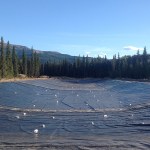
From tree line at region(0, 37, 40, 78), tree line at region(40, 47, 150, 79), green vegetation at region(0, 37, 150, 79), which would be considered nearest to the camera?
tree line at region(0, 37, 40, 78)

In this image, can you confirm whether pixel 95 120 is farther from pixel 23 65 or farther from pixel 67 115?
pixel 23 65

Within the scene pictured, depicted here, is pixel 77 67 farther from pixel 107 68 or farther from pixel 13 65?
pixel 13 65

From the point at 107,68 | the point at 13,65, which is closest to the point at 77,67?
the point at 107,68

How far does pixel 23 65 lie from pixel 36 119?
246 ft

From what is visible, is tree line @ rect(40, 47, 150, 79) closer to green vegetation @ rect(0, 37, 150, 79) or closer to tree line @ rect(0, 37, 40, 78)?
green vegetation @ rect(0, 37, 150, 79)

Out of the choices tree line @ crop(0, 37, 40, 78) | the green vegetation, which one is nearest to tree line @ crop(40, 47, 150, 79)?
the green vegetation

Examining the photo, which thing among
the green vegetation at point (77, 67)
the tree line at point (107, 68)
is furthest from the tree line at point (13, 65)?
the tree line at point (107, 68)

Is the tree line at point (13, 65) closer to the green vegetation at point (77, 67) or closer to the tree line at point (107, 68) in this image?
the green vegetation at point (77, 67)

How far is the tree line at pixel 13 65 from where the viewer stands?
7244 cm

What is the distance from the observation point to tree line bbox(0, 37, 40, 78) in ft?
238

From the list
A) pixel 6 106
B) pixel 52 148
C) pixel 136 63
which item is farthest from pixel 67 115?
pixel 136 63

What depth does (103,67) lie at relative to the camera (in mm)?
112375

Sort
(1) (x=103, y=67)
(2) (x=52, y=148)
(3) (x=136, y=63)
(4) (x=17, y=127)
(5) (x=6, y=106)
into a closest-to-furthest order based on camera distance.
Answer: (2) (x=52, y=148) < (4) (x=17, y=127) < (5) (x=6, y=106) < (3) (x=136, y=63) < (1) (x=103, y=67)

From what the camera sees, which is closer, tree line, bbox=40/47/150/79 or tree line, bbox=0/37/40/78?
tree line, bbox=0/37/40/78
